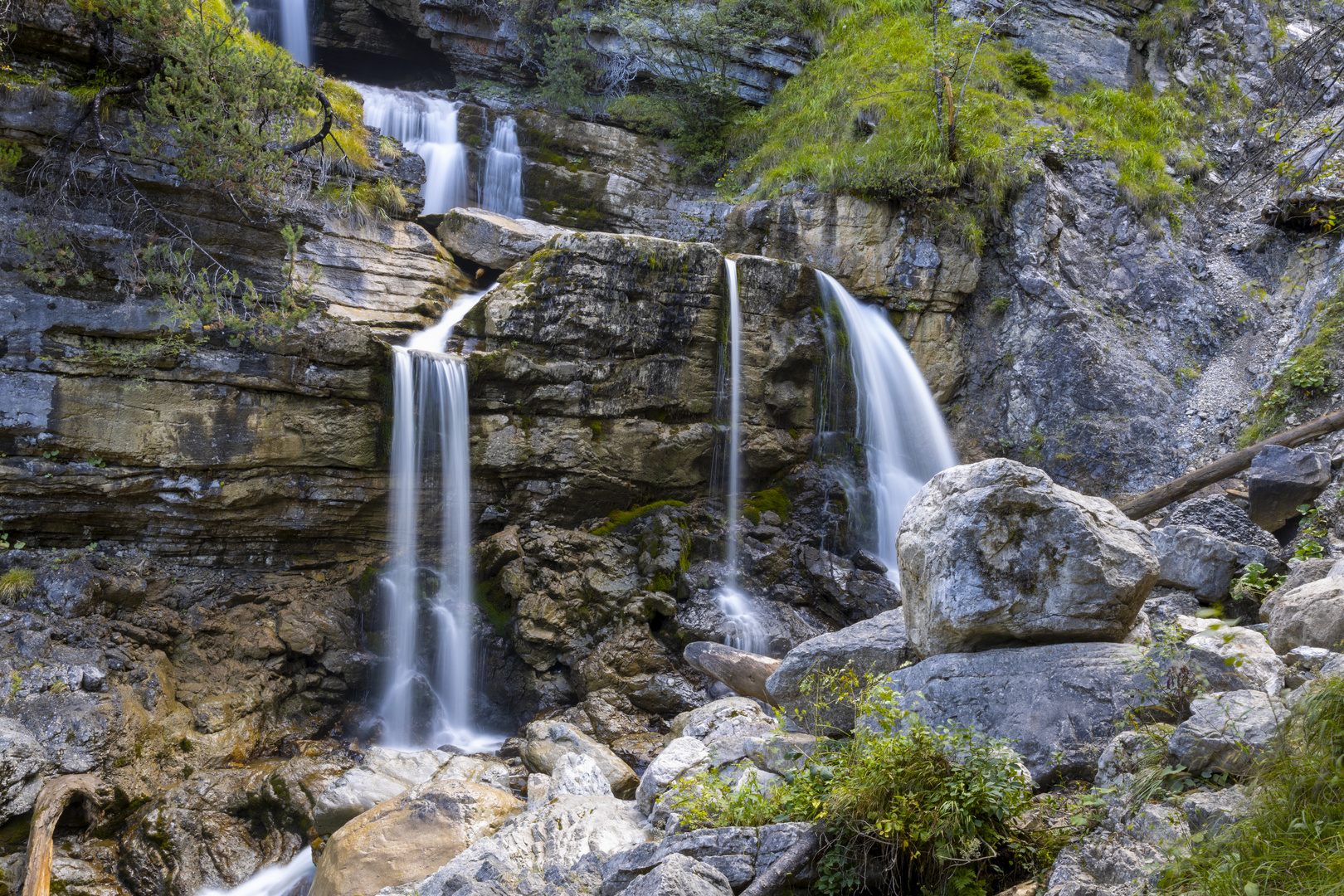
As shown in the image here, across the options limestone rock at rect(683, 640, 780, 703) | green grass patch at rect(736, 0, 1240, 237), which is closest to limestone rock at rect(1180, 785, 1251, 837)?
limestone rock at rect(683, 640, 780, 703)

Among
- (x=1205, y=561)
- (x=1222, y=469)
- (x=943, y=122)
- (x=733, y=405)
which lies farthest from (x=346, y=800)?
(x=943, y=122)

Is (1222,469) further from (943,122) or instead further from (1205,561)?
(943,122)

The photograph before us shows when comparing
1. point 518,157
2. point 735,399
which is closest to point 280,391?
point 735,399

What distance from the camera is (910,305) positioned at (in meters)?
12.0

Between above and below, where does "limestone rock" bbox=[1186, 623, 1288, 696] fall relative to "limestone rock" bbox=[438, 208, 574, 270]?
below

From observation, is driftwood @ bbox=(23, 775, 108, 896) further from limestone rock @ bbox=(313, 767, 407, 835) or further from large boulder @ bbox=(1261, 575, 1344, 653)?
large boulder @ bbox=(1261, 575, 1344, 653)

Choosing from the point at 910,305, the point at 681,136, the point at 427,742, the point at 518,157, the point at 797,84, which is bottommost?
the point at 427,742

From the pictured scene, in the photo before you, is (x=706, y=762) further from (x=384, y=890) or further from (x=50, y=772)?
(x=50, y=772)

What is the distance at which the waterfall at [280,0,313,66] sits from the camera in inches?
585

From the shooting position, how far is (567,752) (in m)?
6.41

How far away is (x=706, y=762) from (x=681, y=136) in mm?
13277

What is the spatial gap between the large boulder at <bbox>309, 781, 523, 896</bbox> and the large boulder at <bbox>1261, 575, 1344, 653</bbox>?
15.7 feet

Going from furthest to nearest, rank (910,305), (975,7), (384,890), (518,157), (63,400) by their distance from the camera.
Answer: (975,7) < (518,157) < (910,305) < (63,400) < (384,890)

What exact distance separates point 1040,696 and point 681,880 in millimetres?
2008
